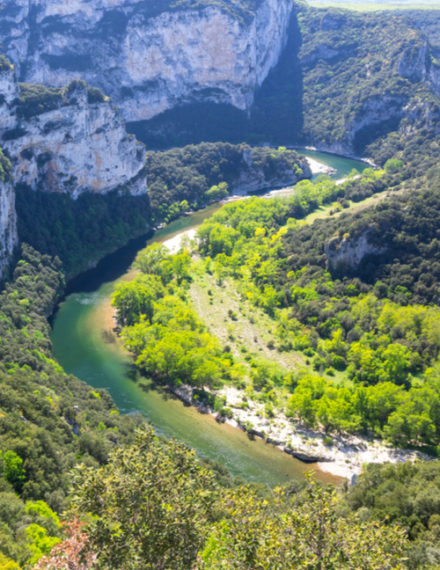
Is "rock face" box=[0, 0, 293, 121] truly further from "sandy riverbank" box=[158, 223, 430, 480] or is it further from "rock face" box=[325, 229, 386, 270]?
"sandy riverbank" box=[158, 223, 430, 480]

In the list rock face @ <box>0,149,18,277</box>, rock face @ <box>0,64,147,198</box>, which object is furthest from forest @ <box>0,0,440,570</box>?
rock face @ <box>0,64,147,198</box>

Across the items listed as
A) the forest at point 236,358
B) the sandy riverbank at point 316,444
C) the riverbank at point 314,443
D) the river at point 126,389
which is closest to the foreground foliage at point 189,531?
the forest at point 236,358

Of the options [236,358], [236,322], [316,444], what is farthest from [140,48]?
[316,444]

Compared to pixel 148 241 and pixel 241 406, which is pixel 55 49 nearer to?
pixel 148 241

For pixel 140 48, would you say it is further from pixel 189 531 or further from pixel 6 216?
pixel 189 531

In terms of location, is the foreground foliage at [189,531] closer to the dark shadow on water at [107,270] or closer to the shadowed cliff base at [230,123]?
the dark shadow on water at [107,270]

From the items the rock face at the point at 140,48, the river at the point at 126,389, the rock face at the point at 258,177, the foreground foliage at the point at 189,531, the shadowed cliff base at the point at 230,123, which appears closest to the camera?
the foreground foliage at the point at 189,531
